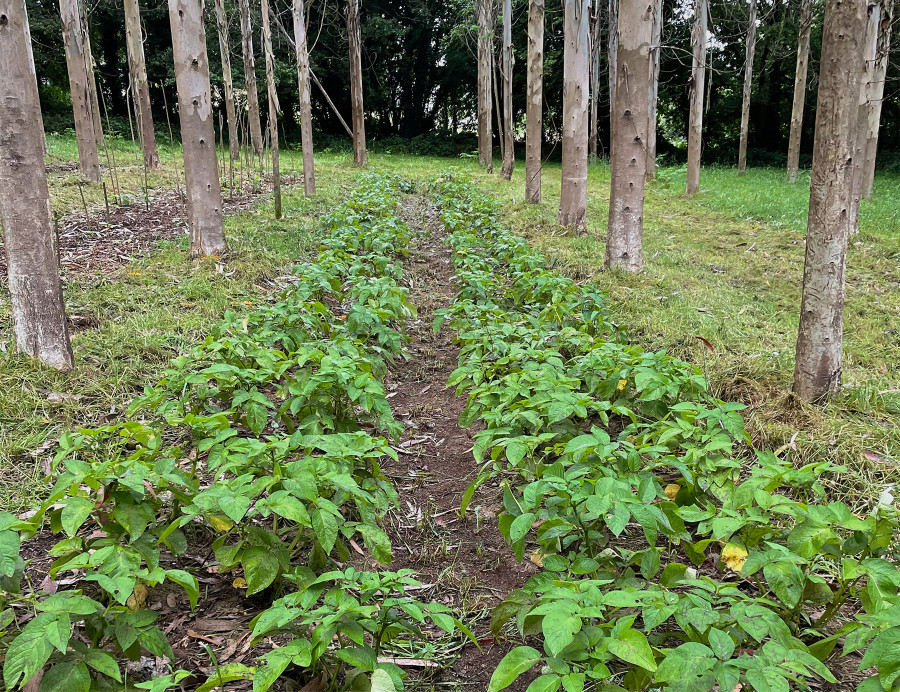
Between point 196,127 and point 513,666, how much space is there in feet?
23.4

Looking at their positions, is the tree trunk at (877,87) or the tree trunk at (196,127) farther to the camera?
the tree trunk at (877,87)

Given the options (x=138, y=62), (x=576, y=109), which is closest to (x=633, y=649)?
(x=576, y=109)

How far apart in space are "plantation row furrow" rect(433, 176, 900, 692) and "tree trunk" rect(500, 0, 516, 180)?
16186mm

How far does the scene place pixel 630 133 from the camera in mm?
7090

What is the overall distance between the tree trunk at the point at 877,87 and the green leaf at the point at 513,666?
12273mm

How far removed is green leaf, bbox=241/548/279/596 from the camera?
2.33 metres

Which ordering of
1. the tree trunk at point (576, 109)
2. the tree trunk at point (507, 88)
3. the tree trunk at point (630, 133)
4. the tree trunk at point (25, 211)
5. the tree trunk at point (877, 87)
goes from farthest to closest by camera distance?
the tree trunk at point (507, 88) → the tree trunk at point (877, 87) → the tree trunk at point (576, 109) → the tree trunk at point (630, 133) → the tree trunk at point (25, 211)

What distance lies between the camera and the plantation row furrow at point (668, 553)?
177 centimetres

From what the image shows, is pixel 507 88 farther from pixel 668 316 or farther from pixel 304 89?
pixel 668 316

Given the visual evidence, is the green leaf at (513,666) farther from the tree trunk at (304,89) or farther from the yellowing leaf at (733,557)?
the tree trunk at (304,89)

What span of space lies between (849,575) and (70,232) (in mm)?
9199

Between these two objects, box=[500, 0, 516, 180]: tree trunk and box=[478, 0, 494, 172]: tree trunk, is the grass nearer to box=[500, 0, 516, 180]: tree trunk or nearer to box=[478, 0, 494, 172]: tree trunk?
box=[500, 0, 516, 180]: tree trunk

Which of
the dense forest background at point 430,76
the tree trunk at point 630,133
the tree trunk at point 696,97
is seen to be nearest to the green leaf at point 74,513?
the tree trunk at point 630,133

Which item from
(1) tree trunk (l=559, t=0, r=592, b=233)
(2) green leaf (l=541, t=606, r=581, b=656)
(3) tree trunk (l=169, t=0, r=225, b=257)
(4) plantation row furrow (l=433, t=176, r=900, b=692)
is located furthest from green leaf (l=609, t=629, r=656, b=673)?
(1) tree trunk (l=559, t=0, r=592, b=233)
